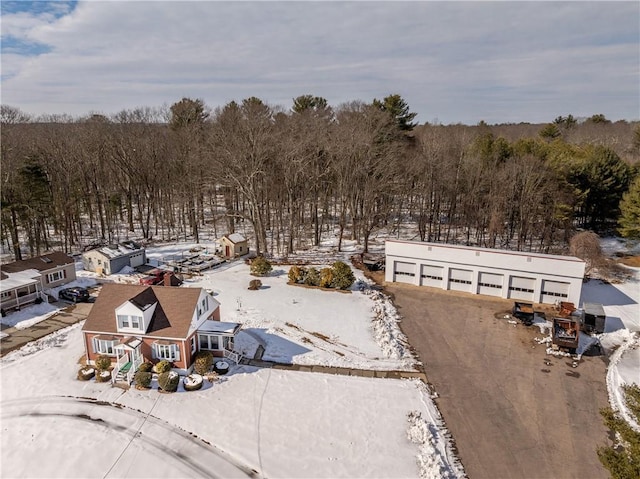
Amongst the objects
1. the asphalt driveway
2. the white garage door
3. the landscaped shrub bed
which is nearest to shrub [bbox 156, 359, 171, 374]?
the landscaped shrub bed

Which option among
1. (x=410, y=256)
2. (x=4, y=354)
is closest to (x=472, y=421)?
(x=410, y=256)

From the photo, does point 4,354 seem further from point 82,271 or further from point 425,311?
point 425,311

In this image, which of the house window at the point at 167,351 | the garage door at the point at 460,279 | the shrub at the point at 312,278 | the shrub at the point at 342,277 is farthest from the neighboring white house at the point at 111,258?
the garage door at the point at 460,279

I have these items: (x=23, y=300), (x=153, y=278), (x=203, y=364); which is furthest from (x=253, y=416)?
(x=23, y=300)

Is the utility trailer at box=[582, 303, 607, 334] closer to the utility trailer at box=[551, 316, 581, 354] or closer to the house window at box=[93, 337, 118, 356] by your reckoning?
the utility trailer at box=[551, 316, 581, 354]

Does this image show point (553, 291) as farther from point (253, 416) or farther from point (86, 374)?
point (86, 374)

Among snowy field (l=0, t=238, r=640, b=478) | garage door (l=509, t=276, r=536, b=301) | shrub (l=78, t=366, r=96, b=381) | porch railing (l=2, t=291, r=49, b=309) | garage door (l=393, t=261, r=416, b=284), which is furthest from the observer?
garage door (l=393, t=261, r=416, b=284)

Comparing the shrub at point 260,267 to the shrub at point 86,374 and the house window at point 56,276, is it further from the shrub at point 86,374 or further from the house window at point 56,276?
the shrub at point 86,374
